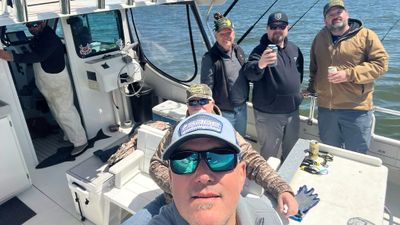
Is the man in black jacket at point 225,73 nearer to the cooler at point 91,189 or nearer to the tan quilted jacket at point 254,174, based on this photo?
the tan quilted jacket at point 254,174

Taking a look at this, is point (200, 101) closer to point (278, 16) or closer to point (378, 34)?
point (278, 16)

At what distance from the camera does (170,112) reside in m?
3.87

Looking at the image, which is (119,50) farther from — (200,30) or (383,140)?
(383,140)

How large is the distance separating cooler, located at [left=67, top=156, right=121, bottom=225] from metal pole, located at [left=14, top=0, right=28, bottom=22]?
1287mm

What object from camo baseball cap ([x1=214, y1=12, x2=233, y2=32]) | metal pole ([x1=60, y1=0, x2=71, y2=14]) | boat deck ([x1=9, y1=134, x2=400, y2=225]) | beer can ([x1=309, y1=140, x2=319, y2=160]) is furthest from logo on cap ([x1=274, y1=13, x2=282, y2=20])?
boat deck ([x1=9, y1=134, x2=400, y2=225])

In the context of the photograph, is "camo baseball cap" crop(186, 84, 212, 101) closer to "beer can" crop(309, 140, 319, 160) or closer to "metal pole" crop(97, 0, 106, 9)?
"beer can" crop(309, 140, 319, 160)

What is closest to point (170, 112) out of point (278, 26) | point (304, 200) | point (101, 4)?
point (101, 4)

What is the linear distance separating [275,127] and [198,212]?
2.10 metres

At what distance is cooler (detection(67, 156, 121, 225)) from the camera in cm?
256

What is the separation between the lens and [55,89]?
11.9ft

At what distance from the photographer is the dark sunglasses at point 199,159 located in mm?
891

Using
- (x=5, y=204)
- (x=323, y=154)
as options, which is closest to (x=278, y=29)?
(x=323, y=154)

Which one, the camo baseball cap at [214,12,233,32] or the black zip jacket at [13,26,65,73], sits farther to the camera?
the black zip jacket at [13,26,65,73]

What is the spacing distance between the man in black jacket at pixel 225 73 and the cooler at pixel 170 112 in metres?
0.99
